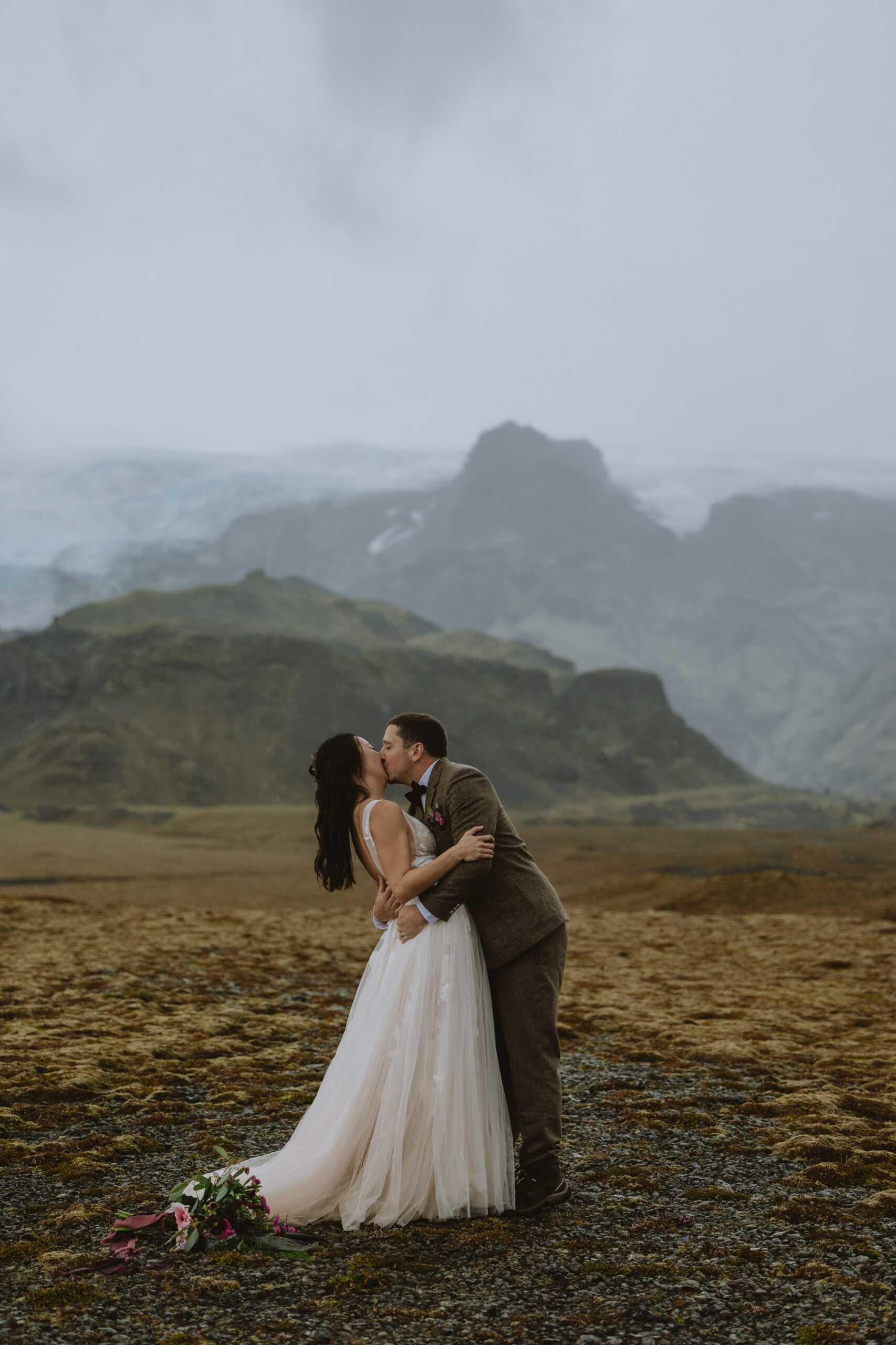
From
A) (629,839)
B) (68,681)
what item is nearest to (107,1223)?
(629,839)

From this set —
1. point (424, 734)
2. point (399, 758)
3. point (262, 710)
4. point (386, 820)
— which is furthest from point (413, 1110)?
point (262, 710)

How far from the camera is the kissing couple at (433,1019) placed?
14.5ft

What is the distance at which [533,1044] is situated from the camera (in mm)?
4605

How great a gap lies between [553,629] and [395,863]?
7000 inches

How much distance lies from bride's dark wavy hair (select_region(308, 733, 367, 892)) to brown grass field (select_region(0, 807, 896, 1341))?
1.82 m

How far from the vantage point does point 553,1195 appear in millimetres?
4605

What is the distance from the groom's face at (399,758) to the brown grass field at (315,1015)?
2.26 meters

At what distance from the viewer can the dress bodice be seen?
4.53m

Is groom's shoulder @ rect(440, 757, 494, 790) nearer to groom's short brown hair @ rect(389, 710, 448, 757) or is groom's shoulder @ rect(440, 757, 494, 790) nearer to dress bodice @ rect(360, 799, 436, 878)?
groom's short brown hair @ rect(389, 710, 448, 757)

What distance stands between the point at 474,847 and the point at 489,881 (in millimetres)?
383

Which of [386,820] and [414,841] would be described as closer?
[386,820]

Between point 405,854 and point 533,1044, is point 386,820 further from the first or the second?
point 533,1044

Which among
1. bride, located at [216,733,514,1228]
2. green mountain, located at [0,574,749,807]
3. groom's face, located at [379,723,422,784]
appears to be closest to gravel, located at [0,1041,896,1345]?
bride, located at [216,733,514,1228]

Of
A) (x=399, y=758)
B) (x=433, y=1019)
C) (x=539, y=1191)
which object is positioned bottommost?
(x=539, y=1191)
